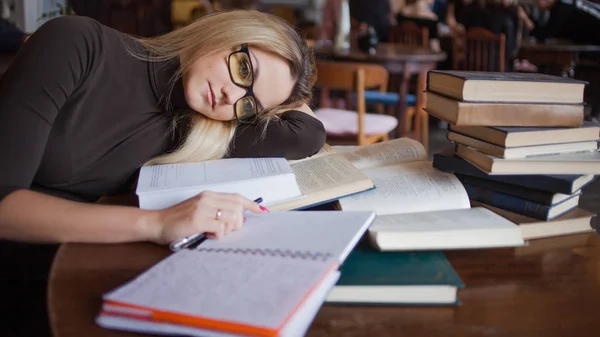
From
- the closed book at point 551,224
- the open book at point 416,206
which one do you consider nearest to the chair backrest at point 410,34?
the open book at point 416,206

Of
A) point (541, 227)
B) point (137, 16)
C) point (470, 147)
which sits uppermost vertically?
point (137, 16)

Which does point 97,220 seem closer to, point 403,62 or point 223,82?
point 223,82

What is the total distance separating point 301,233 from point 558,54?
4.10 meters

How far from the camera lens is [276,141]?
46.8 inches

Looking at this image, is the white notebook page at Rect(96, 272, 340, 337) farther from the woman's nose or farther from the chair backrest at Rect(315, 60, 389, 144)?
the chair backrest at Rect(315, 60, 389, 144)

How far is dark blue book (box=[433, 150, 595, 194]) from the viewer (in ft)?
2.82

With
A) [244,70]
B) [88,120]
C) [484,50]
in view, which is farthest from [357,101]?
[484,50]

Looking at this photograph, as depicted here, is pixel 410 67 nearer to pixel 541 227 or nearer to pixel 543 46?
pixel 543 46

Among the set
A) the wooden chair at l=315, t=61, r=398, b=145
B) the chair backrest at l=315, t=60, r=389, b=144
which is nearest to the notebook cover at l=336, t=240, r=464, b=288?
the wooden chair at l=315, t=61, r=398, b=145

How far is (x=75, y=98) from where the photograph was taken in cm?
104

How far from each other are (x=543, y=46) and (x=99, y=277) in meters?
4.34

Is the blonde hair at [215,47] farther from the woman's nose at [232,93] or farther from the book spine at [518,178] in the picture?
the book spine at [518,178]

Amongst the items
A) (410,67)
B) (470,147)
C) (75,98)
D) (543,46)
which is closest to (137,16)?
(410,67)

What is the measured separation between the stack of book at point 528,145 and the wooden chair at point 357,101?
1444mm
